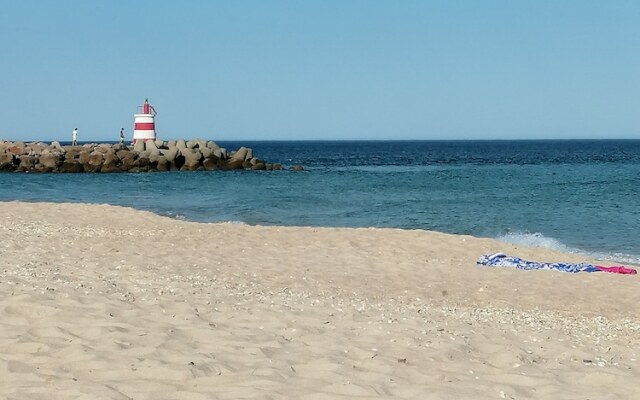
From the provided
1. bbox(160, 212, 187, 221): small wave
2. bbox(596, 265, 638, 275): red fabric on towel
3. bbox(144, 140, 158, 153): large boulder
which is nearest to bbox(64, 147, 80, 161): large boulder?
bbox(144, 140, 158, 153): large boulder

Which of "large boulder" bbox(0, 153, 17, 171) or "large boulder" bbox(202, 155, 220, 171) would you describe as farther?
"large boulder" bbox(202, 155, 220, 171)

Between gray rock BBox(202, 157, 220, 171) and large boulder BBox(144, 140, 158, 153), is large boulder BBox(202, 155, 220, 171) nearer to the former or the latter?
gray rock BBox(202, 157, 220, 171)

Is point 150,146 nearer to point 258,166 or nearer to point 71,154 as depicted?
point 71,154

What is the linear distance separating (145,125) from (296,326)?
146 ft

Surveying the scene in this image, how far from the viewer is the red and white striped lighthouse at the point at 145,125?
4941 cm

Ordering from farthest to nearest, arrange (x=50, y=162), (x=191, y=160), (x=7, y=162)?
(x=191, y=160) < (x=7, y=162) < (x=50, y=162)

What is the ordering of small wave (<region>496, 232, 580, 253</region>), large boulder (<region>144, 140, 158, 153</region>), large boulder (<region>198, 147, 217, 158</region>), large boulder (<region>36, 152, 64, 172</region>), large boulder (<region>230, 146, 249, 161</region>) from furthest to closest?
large boulder (<region>230, 146, 249, 161</region>), large boulder (<region>198, 147, 217, 158</region>), large boulder (<region>144, 140, 158, 153</region>), large boulder (<region>36, 152, 64, 172</region>), small wave (<region>496, 232, 580, 253</region>)

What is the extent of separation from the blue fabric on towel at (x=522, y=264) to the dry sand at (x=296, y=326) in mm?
367

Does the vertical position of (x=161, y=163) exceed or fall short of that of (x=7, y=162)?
it exceeds it

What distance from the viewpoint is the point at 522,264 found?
12.7 m

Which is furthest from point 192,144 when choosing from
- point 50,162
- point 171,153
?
point 50,162

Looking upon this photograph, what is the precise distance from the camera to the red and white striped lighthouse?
49406mm

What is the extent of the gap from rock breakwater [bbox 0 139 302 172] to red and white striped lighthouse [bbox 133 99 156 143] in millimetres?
564

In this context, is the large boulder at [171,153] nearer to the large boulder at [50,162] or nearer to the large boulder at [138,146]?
the large boulder at [138,146]
